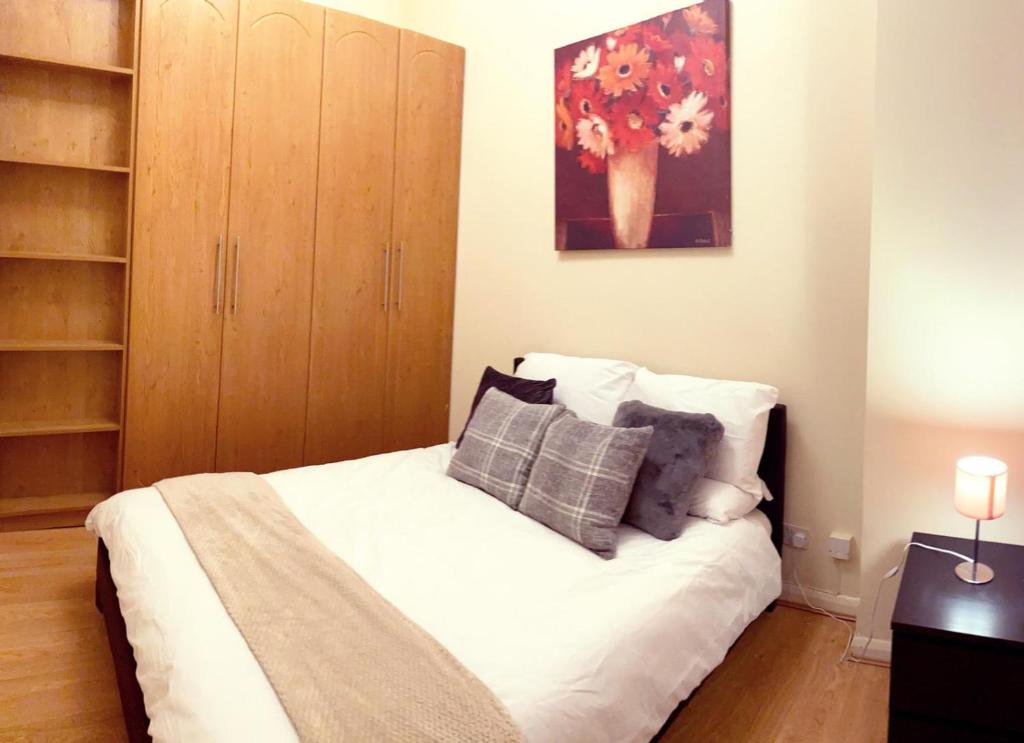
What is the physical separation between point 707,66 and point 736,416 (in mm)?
1345

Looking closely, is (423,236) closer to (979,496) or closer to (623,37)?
(623,37)

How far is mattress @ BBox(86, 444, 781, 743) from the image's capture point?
1.32 m

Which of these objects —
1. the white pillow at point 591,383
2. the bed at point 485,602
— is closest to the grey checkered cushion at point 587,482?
the bed at point 485,602

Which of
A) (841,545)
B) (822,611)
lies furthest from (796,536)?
(822,611)

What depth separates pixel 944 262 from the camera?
1984 millimetres

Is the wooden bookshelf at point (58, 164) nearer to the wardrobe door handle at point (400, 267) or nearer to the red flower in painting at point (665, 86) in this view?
the wardrobe door handle at point (400, 267)

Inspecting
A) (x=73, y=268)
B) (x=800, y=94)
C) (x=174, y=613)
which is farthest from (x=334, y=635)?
(x=73, y=268)

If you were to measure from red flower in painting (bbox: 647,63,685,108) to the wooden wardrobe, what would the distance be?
126cm

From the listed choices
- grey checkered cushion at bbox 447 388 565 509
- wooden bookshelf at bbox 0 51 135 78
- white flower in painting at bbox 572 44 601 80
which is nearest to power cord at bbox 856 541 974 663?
grey checkered cushion at bbox 447 388 565 509

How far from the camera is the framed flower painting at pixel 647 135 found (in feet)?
8.85

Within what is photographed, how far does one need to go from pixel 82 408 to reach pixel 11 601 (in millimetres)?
1048

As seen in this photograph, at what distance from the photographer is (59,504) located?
3.13 m

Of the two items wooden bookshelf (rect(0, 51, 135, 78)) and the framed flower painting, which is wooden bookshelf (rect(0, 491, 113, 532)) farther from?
the framed flower painting

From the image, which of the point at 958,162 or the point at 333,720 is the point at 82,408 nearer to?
the point at 333,720
